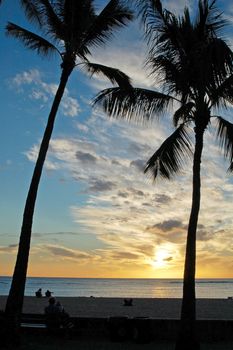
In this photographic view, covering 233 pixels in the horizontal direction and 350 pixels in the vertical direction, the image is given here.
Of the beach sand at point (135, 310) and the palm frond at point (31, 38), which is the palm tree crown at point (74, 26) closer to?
the palm frond at point (31, 38)

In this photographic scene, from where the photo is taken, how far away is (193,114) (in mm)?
12672

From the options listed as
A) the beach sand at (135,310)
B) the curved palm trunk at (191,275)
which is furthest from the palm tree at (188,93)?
the beach sand at (135,310)

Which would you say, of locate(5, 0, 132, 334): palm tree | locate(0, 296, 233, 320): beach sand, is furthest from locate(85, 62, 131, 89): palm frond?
locate(0, 296, 233, 320): beach sand

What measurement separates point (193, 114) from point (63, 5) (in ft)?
17.2

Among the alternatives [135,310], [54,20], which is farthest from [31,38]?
[135,310]

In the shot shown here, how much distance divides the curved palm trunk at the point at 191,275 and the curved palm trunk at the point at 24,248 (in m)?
4.00

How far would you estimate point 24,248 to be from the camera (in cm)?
1252

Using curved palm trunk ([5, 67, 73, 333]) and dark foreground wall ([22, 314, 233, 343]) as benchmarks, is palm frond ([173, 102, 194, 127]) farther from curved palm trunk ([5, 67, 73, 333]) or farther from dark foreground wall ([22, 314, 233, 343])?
dark foreground wall ([22, 314, 233, 343])

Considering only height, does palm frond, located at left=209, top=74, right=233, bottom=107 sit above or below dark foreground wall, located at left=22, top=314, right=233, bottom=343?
above

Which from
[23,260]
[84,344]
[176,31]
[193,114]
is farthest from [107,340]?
[176,31]

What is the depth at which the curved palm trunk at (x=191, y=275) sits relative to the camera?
11.4 meters

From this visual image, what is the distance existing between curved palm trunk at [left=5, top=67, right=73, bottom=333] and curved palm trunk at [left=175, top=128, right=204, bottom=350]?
4.00m

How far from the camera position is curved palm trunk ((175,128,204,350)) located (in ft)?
37.5

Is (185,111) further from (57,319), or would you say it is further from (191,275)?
(57,319)
